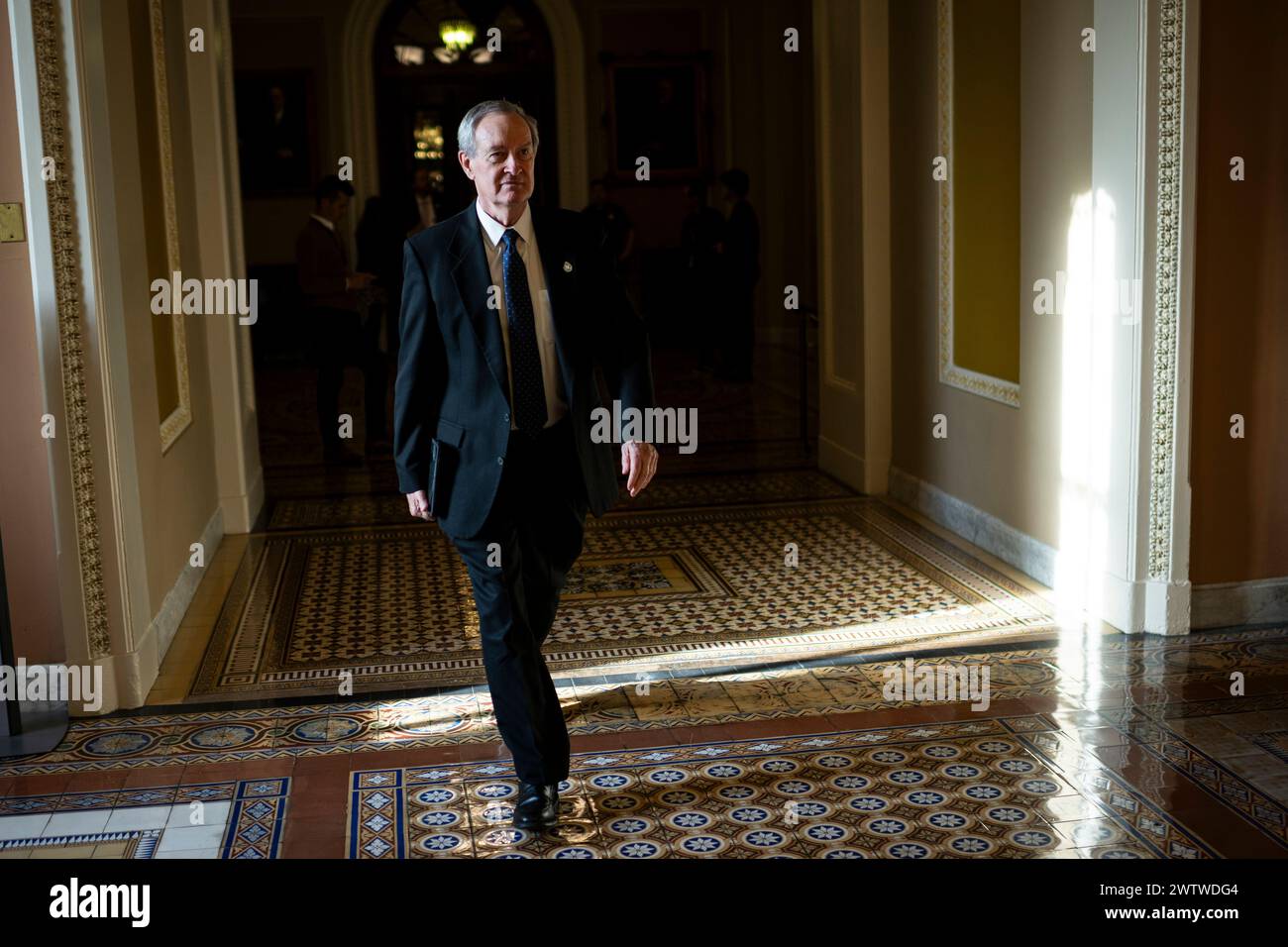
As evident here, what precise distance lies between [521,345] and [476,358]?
0.12 m

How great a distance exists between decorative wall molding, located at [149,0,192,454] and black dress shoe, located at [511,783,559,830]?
3.11 metres

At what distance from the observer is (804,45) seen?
49.1ft

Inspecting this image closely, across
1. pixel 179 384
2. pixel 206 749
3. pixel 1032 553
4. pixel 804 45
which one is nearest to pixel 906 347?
pixel 1032 553

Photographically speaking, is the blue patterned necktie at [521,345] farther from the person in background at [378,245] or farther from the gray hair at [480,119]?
the person in background at [378,245]

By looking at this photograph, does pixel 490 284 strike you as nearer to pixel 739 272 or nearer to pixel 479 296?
pixel 479 296

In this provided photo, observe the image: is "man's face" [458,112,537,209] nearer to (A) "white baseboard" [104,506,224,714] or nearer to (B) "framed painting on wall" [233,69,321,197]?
(A) "white baseboard" [104,506,224,714]

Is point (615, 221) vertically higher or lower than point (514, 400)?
higher

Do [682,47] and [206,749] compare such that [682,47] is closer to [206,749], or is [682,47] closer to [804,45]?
[804,45]

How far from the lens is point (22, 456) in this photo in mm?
4855

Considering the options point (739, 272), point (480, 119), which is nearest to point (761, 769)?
point (480, 119)

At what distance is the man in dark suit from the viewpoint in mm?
3670

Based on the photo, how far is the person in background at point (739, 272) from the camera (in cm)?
1197

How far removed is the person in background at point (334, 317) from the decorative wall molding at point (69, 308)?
13.4 feet

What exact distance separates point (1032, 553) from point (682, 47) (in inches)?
416
